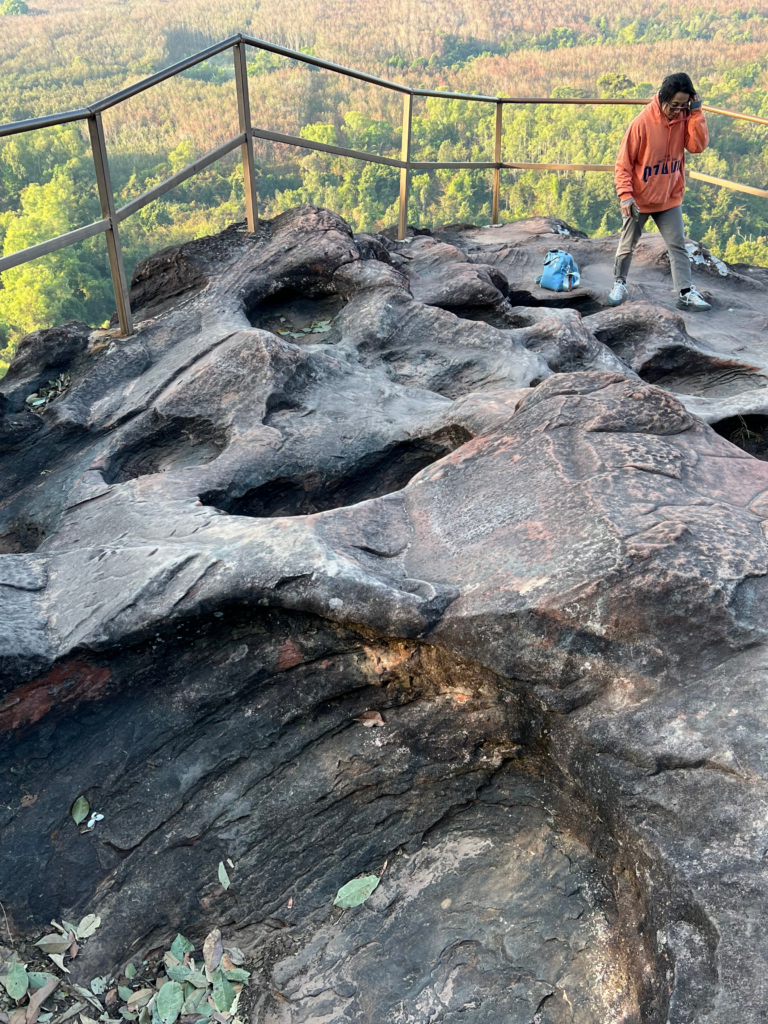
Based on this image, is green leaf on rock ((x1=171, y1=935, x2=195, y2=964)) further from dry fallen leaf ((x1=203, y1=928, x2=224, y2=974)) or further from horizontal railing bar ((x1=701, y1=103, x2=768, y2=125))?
horizontal railing bar ((x1=701, y1=103, x2=768, y2=125))

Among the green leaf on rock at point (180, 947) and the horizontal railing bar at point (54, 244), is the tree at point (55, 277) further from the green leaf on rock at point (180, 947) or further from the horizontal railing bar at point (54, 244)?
the green leaf on rock at point (180, 947)

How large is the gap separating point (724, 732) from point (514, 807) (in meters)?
0.90

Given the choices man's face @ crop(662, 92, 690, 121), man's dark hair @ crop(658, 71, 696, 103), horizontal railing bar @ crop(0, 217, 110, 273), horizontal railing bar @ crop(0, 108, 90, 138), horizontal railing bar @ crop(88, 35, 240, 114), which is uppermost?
horizontal railing bar @ crop(88, 35, 240, 114)

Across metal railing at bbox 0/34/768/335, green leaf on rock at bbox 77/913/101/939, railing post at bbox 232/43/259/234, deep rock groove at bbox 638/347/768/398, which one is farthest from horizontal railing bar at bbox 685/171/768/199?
green leaf on rock at bbox 77/913/101/939

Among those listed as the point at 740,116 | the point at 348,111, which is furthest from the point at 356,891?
the point at 348,111

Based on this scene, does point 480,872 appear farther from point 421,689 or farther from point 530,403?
point 530,403

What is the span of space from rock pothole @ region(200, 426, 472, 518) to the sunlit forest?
2588mm

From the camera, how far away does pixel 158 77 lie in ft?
18.6

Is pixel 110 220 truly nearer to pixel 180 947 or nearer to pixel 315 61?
pixel 315 61

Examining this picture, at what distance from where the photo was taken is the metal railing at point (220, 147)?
16.5 ft

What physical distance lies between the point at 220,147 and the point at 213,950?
5.78 metres

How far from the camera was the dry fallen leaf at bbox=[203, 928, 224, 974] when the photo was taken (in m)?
2.91

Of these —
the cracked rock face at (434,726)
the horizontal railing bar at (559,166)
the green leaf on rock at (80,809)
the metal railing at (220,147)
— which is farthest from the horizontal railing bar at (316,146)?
the green leaf on rock at (80,809)

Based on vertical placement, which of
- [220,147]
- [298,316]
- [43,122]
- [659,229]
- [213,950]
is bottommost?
[213,950]
